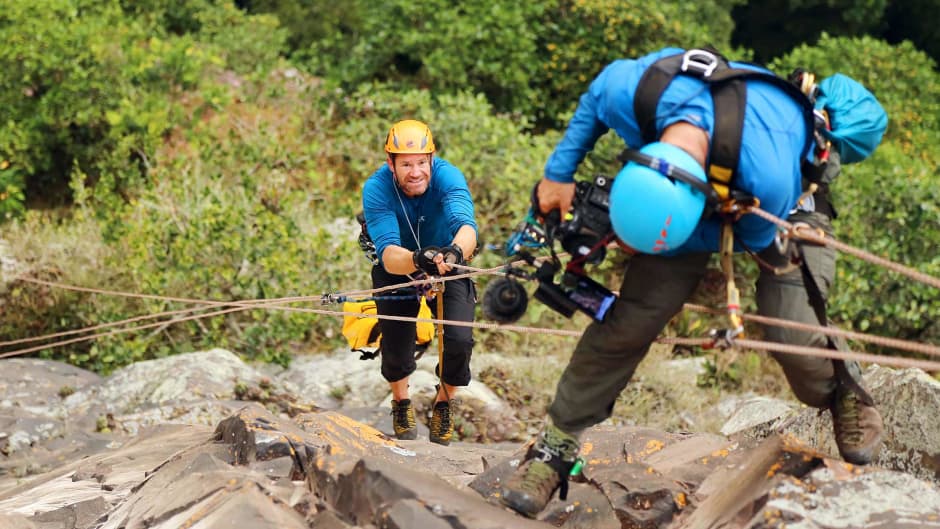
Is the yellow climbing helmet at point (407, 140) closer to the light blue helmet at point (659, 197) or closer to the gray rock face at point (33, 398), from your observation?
the light blue helmet at point (659, 197)

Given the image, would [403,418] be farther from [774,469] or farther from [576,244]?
[774,469]

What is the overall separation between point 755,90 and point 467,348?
2.64 meters

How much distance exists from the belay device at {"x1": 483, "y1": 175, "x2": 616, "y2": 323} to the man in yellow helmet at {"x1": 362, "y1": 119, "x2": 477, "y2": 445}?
4.20 ft

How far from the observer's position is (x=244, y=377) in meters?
7.57

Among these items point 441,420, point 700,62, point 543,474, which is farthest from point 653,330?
point 441,420

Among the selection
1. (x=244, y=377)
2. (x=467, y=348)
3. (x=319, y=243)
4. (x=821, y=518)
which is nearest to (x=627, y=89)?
(x=821, y=518)

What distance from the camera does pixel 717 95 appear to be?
3516mm

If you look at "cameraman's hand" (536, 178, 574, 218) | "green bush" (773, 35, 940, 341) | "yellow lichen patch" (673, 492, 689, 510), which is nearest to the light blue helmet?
"cameraman's hand" (536, 178, 574, 218)

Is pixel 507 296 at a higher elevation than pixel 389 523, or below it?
higher

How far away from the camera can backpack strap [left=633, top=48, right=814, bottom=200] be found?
3.46m

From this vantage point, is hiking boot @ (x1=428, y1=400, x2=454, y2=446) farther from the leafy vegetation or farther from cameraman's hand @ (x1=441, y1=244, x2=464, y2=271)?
the leafy vegetation

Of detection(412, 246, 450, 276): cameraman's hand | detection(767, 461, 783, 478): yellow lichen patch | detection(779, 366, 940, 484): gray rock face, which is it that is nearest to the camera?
detection(767, 461, 783, 478): yellow lichen patch

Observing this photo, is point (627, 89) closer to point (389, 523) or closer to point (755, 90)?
point (755, 90)

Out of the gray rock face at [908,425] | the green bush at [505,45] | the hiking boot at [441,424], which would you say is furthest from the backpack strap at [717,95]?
the green bush at [505,45]
